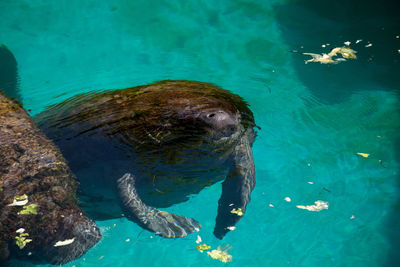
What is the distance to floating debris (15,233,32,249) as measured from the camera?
2.63 metres

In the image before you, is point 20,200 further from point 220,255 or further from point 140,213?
point 220,255

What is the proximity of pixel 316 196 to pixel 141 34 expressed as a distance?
5.45 metres

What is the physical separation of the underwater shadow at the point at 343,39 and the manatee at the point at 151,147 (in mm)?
3765

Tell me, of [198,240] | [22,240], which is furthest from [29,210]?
[198,240]

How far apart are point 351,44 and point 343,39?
21cm

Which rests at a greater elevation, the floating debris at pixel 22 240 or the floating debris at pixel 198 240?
the floating debris at pixel 22 240

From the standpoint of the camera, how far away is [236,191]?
12.6 feet

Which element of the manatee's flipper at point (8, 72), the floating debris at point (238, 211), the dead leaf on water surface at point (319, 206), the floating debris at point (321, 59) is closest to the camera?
the floating debris at point (238, 211)

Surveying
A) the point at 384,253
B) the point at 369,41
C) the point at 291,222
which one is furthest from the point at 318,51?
the point at 384,253

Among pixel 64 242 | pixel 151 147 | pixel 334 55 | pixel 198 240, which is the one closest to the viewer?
pixel 64 242

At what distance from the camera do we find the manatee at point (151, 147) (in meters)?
3.18

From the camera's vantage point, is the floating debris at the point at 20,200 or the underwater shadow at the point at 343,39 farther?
the underwater shadow at the point at 343,39

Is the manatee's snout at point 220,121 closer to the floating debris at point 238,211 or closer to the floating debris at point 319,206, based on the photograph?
the floating debris at point 238,211

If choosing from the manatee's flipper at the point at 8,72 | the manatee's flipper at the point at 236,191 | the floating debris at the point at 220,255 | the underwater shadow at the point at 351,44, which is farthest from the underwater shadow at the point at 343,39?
the manatee's flipper at the point at 8,72
